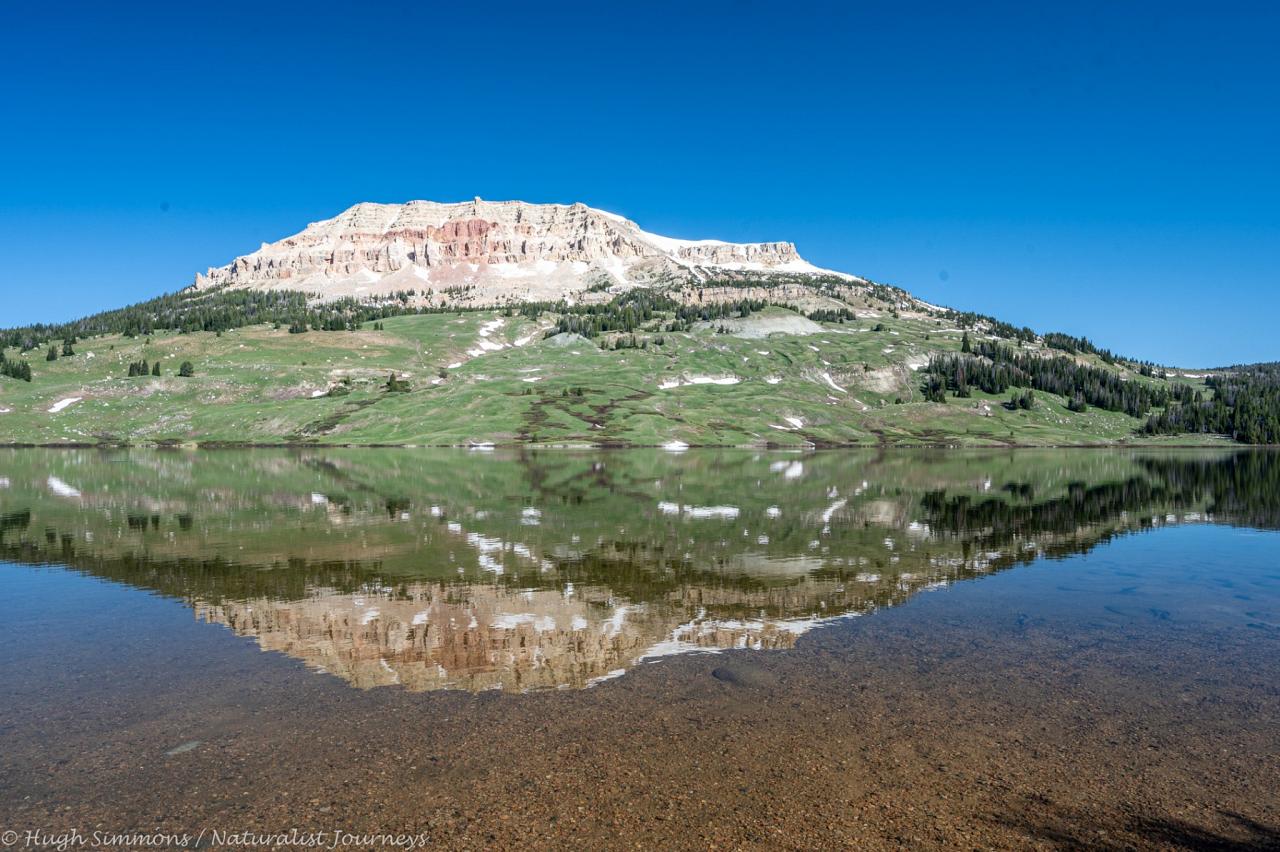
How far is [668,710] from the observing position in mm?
17812

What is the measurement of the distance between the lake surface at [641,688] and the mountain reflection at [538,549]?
31 centimetres

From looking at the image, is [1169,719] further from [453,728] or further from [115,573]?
[115,573]

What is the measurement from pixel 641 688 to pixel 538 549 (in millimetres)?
22567

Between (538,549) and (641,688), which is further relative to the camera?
(538,549)

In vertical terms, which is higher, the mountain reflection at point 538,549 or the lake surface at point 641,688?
the mountain reflection at point 538,549

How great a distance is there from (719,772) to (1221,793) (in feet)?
33.6

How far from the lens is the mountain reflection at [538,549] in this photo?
77.9 ft

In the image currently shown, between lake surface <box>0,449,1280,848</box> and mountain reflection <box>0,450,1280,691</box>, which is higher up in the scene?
mountain reflection <box>0,450,1280,691</box>

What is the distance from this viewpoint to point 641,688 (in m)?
19.2

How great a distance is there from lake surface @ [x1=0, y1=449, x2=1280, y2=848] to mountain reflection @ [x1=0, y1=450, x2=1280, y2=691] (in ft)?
1.02

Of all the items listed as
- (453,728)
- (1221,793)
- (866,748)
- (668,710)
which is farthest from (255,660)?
(1221,793)

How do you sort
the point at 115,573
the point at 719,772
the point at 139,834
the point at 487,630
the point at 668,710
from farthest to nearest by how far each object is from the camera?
the point at 115,573
the point at 487,630
the point at 668,710
the point at 719,772
the point at 139,834

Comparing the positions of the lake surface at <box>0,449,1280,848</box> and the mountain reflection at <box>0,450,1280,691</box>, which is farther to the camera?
the mountain reflection at <box>0,450,1280,691</box>

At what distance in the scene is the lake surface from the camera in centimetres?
1336
